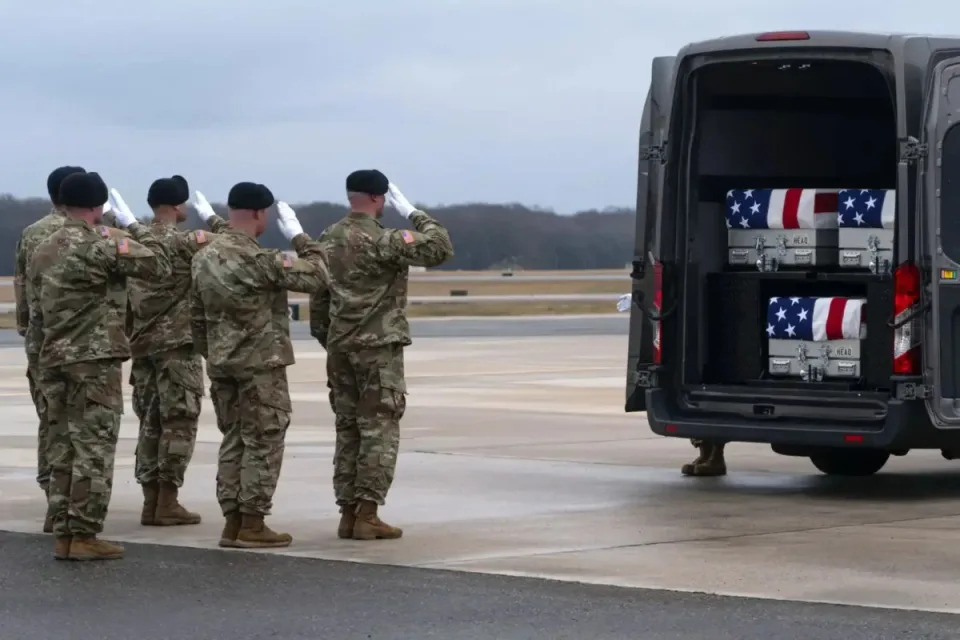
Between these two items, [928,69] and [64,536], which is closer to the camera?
[64,536]

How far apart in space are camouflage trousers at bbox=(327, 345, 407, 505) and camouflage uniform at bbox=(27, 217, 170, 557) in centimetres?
114

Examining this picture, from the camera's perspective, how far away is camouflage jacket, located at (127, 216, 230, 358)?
35.2 ft

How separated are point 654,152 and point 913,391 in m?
2.23

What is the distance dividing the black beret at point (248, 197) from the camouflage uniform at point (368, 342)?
421 mm

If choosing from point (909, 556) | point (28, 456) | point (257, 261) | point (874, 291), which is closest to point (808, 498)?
point (874, 291)

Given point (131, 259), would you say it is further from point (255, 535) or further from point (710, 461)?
point (710, 461)

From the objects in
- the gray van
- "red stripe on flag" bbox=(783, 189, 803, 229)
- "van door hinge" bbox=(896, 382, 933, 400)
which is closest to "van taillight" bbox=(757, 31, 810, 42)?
the gray van

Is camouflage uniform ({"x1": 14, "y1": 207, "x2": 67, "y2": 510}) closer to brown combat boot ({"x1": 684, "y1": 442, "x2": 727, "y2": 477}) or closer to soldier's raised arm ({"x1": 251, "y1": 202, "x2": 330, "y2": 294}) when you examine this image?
soldier's raised arm ({"x1": 251, "y1": 202, "x2": 330, "y2": 294})

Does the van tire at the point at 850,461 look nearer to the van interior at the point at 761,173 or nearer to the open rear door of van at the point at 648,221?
the van interior at the point at 761,173

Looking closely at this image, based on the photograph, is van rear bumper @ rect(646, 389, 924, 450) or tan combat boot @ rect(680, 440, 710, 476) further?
tan combat boot @ rect(680, 440, 710, 476)

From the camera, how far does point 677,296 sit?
39.3 ft

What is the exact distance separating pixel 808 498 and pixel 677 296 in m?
1.46

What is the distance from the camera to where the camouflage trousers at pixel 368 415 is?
32.9 feet

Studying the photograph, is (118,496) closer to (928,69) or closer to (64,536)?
(64,536)
